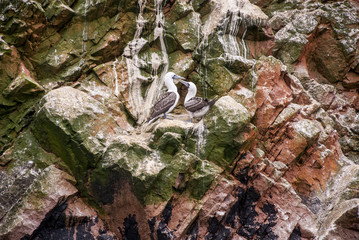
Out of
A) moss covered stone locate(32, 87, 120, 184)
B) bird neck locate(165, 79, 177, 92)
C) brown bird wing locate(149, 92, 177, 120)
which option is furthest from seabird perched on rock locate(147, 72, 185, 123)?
moss covered stone locate(32, 87, 120, 184)

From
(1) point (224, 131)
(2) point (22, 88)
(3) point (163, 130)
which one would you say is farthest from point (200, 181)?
(2) point (22, 88)

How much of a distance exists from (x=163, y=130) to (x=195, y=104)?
115cm

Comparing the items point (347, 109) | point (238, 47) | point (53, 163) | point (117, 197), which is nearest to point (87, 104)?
point (53, 163)

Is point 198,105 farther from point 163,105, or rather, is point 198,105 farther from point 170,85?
point 170,85

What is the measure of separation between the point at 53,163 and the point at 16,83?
252 centimetres

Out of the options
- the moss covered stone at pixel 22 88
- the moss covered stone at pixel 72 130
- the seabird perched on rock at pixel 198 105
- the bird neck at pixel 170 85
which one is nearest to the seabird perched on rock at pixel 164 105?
the bird neck at pixel 170 85

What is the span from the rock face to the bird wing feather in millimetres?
331

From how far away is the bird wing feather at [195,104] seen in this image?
858 cm

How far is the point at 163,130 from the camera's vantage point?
321 inches

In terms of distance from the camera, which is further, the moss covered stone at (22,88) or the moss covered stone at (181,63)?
the moss covered stone at (181,63)

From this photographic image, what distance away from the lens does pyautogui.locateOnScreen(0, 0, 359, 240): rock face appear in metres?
7.66

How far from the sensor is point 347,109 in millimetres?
12344

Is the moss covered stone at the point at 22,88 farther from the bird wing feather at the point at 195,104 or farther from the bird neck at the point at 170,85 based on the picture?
the bird wing feather at the point at 195,104

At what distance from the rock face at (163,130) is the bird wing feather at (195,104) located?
331 millimetres
